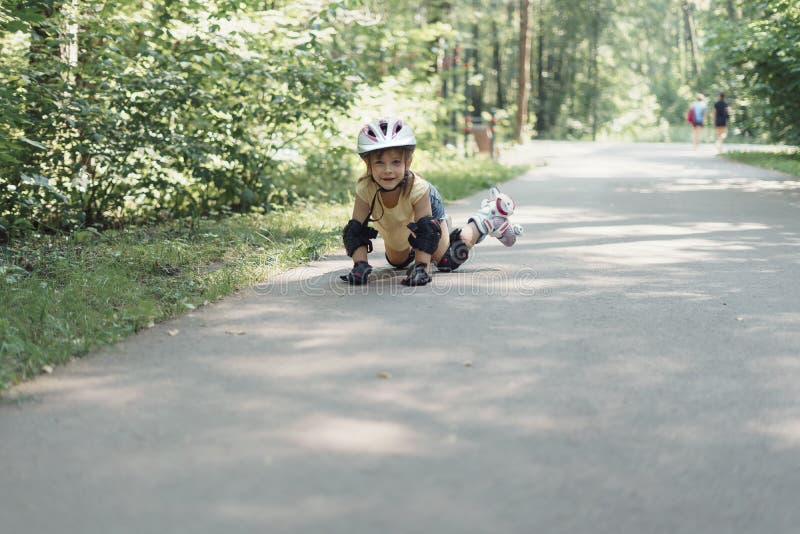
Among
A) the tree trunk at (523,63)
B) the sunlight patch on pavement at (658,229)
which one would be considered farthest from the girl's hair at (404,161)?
the tree trunk at (523,63)

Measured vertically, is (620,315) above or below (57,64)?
below

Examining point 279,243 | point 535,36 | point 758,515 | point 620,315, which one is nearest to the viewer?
point 758,515

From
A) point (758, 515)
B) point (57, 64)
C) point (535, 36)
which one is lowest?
point (758, 515)

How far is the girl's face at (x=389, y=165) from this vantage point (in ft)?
20.6

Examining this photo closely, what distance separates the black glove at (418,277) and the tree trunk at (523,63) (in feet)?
91.4

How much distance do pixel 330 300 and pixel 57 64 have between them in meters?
4.58

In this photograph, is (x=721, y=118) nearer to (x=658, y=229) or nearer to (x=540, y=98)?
(x=658, y=229)

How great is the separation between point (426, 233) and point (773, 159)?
18173 millimetres

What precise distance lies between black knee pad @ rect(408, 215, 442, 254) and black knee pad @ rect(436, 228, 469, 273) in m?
0.64

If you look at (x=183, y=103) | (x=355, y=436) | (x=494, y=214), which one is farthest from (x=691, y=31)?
(x=355, y=436)

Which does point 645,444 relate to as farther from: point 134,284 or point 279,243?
point 279,243

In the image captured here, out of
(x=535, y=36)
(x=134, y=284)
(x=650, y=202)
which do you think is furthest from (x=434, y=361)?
(x=535, y=36)

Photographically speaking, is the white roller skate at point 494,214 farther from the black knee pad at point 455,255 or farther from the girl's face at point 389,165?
the girl's face at point 389,165

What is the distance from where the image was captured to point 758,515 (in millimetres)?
2912
